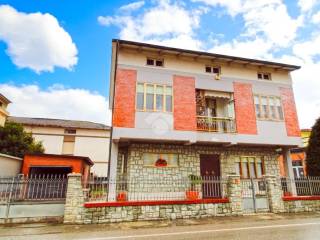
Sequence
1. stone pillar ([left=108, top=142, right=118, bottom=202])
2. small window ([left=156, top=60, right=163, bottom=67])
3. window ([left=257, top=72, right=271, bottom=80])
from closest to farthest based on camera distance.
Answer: stone pillar ([left=108, top=142, right=118, bottom=202]) < small window ([left=156, top=60, right=163, bottom=67]) < window ([left=257, top=72, right=271, bottom=80])

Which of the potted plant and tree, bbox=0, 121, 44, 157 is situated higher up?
tree, bbox=0, 121, 44, 157

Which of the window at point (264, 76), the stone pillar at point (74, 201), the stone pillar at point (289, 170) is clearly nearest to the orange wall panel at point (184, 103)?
the window at point (264, 76)

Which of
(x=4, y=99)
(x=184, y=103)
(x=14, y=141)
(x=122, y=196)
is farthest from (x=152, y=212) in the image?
(x=4, y=99)

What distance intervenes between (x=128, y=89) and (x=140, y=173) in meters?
4.66

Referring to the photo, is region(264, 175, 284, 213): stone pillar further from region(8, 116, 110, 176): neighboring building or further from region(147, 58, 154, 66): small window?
region(8, 116, 110, 176): neighboring building

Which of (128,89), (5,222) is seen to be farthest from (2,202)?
(128,89)

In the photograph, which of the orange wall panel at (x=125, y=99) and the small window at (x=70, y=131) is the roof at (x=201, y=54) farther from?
the small window at (x=70, y=131)

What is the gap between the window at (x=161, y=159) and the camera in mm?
12516

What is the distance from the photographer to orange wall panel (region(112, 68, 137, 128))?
1160cm

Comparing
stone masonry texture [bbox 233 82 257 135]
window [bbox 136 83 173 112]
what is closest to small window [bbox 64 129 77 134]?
window [bbox 136 83 173 112]

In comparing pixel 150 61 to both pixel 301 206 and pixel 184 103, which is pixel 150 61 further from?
pixel 301 206

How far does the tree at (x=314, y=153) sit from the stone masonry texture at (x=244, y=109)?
4237 mm

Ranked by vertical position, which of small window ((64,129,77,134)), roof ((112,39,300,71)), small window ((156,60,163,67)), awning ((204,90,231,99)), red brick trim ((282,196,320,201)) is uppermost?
roof ((112,39,300,71))

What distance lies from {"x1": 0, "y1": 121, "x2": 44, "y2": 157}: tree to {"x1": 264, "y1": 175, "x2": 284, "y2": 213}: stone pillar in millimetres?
17968
